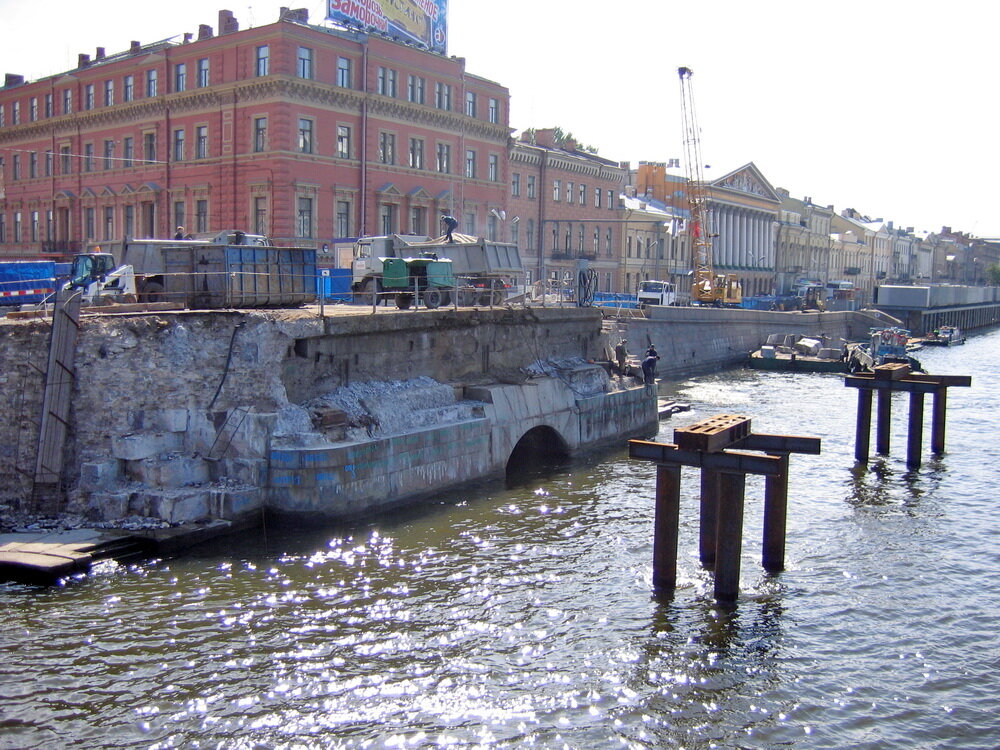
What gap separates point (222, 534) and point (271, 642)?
4938 mm

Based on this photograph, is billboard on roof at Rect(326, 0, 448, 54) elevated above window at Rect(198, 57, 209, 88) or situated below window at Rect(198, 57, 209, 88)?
above

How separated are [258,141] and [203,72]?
5613 mm

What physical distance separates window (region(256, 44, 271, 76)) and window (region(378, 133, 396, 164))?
280 inches

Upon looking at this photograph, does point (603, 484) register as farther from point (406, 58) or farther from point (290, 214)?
point (406, 58)

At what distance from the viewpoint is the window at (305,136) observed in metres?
45.5

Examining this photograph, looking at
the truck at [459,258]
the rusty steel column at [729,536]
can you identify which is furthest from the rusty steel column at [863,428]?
the rusty steel column at [729,536]

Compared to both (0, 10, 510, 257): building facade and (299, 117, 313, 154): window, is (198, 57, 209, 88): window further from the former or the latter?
(299, 117, 313, 154): window

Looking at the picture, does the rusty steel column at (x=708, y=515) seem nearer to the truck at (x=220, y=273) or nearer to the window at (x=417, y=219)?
the truck at (x=220, y=273)

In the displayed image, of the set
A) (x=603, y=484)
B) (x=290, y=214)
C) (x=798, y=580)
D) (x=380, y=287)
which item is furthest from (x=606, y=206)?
(x=798, y=580)

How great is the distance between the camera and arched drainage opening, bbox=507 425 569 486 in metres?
27.3

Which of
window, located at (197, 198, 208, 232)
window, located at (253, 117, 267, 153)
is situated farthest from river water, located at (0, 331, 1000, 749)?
window, located at (197, 198, 208, 232)

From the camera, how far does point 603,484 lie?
25.2 meters

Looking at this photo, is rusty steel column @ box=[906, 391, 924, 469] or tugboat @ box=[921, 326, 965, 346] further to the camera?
tugboat @ box=[921, 326, 965, 346]

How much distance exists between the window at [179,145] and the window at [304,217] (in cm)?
839
